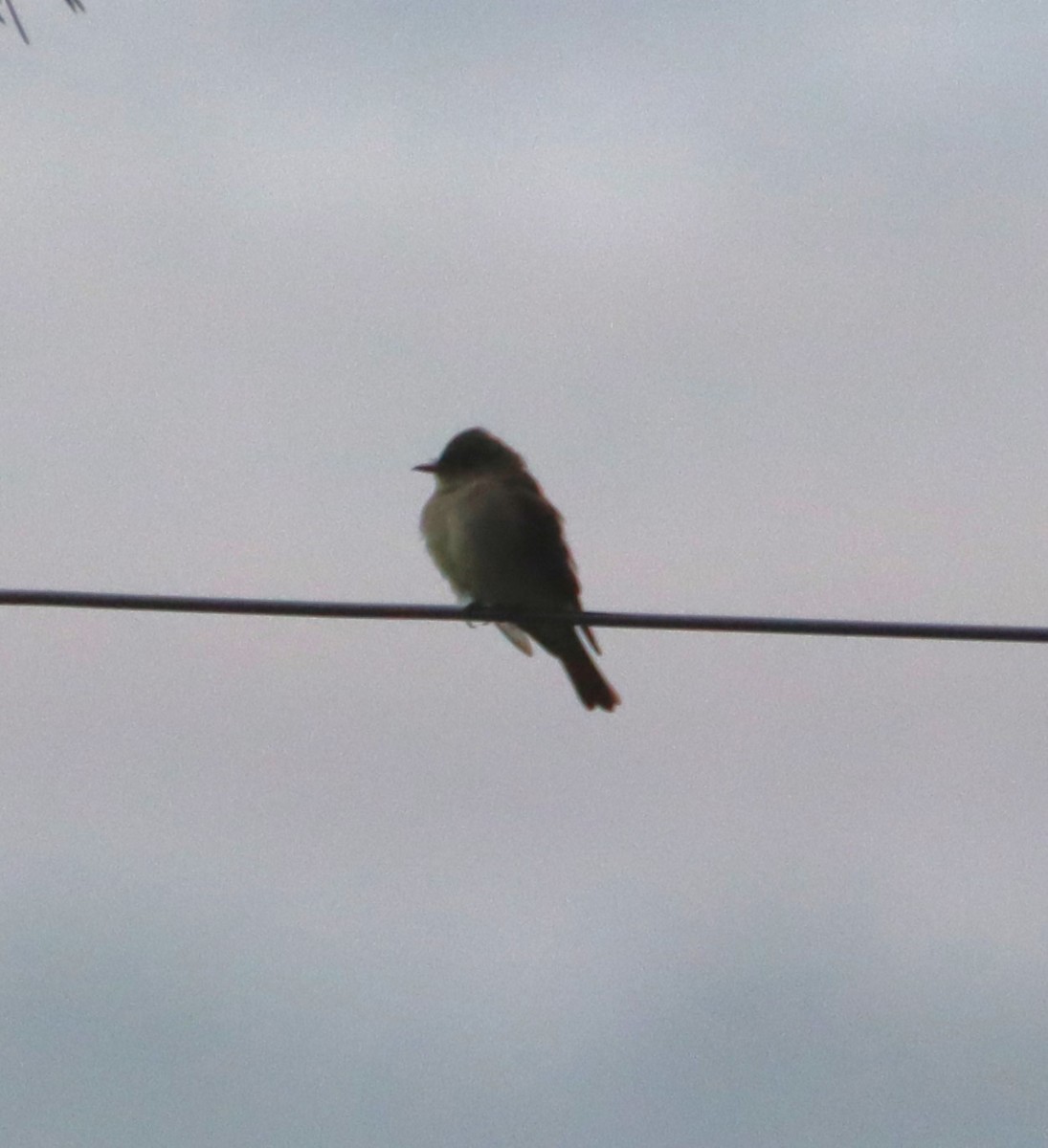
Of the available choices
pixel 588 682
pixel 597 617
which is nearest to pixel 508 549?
pixel 588 682

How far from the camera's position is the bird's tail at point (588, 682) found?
33.8 feet

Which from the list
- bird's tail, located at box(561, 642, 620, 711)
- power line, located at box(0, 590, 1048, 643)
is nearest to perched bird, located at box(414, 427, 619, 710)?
bird's tail, located at box(561, 642, 620, 711)

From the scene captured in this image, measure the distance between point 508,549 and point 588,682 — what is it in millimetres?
854

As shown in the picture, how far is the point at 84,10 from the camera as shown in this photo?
535cm

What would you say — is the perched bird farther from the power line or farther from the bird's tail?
the power line

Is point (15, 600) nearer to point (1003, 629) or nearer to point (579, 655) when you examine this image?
point (1003, 629)

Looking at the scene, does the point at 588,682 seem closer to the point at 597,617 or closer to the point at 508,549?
the point at 508,549

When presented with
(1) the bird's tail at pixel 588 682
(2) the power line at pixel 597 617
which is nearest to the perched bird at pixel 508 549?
(1) the bird's tail at pixel 588 682

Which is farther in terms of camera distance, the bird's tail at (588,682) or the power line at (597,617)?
the bird's tail at (588,682)

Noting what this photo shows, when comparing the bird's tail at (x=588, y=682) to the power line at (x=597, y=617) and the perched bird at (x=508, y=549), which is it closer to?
the perched bird at (x=508, y=549)

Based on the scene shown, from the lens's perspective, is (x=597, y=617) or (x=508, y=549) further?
(x=508, y=549)

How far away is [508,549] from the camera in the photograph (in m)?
9.90

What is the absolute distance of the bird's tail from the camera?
10305 millimetres

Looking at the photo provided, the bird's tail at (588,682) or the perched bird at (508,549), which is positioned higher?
the perched bird at (508,549)
